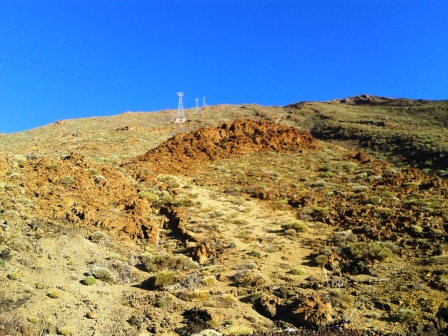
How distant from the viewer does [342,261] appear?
14.7 meters

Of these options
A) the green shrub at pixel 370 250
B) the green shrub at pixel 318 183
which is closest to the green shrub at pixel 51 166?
the green shrub at pixel 370 250

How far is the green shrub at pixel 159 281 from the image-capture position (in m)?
13.1

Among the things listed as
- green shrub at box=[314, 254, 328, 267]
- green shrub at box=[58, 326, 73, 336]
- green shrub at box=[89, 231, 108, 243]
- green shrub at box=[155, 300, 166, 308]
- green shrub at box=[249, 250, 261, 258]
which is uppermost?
green shrub at box=[89, 231, 108, 243]

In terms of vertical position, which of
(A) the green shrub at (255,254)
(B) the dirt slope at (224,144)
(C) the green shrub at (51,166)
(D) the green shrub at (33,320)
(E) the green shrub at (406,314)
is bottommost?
(E) the green shrub at (406,314)

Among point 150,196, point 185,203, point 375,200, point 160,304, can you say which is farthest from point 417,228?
point 150,196

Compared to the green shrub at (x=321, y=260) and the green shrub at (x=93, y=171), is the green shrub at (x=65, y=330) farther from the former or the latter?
the green shrub at (x=93, y=171)

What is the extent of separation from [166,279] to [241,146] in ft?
73.4

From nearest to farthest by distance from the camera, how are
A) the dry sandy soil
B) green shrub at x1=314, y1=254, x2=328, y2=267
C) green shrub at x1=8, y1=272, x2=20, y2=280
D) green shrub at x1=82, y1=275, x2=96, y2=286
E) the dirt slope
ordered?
1. the dry sandy soil
2. green shrub at x1=8, y1=272, x2=20, y2=280
3. green shrub at x1=82, y1=275, x2=96, y2=286
4. green shrub at x1=314, y1=254, x2=328, y2=267
5. the dirt slope

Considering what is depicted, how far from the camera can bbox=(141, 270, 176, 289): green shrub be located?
13120 mm

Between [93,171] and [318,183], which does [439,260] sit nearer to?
[318,183]

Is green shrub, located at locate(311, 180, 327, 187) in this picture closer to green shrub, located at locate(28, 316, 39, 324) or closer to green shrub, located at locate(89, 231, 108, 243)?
green shrub, located at locate(89, 231, 108, 243)

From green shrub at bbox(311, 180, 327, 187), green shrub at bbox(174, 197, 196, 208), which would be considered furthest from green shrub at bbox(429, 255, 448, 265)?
green shrub at bbox(174, 197, 196, 208)

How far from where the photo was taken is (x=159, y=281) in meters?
13.2

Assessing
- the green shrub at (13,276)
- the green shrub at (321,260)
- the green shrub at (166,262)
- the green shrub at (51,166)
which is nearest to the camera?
the green shrub at (13,276)
